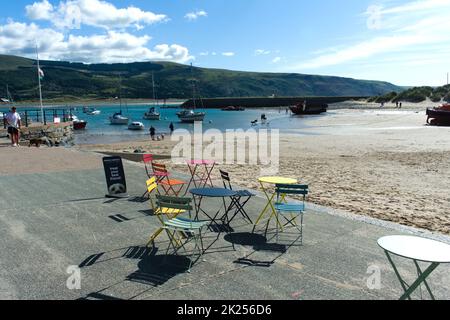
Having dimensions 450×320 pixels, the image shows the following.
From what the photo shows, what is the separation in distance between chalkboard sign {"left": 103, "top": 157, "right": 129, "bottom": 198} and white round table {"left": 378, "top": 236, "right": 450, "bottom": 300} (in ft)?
20.7

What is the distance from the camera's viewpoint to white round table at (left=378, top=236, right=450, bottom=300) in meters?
3.62

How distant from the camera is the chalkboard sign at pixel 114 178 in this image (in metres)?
8.84

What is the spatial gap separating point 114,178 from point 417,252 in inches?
265

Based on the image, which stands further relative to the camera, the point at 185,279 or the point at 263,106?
the point at 263,106

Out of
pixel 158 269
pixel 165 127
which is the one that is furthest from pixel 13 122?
pixel 165 127

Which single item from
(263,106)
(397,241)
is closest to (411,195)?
(397,241)

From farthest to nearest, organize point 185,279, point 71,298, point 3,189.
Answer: point 3,189, point 185,279, point 71,298

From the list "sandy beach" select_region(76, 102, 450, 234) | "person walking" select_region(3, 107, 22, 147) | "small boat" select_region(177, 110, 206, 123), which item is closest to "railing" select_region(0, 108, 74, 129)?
"person walking" select_region(3, 107, 22, 147)

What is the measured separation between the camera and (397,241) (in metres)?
4.13

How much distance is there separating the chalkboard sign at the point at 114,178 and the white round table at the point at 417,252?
20.7 feet

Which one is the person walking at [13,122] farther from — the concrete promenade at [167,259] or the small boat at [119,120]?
the small boat at [119,120]

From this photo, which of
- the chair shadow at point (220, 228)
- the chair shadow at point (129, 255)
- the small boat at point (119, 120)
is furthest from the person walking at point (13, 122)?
the small boat at point (119, 120)

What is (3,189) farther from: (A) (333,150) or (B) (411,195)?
(A) (333,150)
